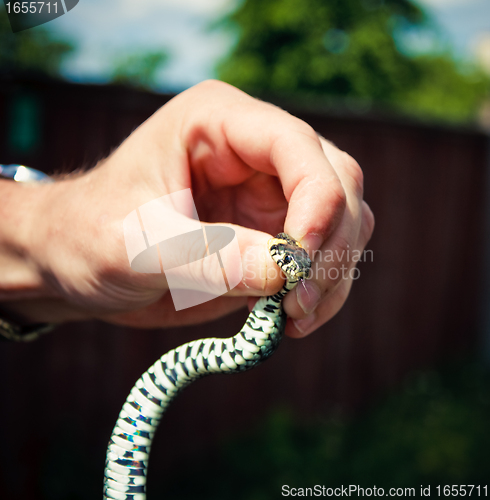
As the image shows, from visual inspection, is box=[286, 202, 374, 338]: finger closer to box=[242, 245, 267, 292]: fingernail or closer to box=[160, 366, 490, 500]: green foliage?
box=[242, 245, 267, 292]: fingernail

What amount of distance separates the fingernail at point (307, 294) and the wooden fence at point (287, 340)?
2928 millimetres

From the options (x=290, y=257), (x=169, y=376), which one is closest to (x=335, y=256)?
(x=290, y=257)

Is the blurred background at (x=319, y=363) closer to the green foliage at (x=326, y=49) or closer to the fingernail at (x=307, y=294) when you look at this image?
the fingernail at (x=307, y=294)

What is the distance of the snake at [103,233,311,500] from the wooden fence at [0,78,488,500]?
8.60ft

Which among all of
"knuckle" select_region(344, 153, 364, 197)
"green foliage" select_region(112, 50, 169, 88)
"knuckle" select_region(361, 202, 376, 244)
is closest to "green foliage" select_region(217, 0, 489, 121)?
"green foliage" select_region(112, 50, 169, 88)

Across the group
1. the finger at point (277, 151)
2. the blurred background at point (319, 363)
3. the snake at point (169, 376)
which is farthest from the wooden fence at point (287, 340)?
the snake at point (169, 376)

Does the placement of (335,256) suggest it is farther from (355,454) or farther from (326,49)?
(326,49)

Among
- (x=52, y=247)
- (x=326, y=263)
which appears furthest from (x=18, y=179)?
(x=326, y=263)

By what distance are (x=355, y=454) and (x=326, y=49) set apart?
15.1 m

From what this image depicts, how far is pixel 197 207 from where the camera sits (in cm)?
A: 206

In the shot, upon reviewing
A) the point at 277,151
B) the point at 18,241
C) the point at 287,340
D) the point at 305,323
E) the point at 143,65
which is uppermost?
the point at 143,65

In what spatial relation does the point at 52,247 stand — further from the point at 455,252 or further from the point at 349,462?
the point at 455,252

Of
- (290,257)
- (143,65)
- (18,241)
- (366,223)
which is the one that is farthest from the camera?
(143,65)

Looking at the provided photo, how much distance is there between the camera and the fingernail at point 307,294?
1567 mm
